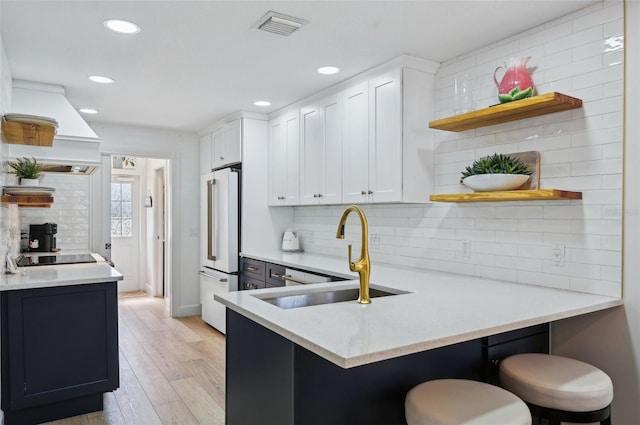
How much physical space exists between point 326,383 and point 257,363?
1.09 feet

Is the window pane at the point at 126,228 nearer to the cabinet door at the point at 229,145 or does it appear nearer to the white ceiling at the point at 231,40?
the cabinet door at the point at 229,145

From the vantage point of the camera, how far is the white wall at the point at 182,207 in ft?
17.8

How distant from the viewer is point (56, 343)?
108 inches

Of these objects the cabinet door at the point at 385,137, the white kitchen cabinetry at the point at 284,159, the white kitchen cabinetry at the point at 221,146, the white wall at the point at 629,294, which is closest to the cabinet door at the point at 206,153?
the white kitchen cabinetry at the point at 221,146

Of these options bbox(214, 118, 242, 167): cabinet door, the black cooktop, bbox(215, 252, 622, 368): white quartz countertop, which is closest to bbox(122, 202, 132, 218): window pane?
bbox(214, 118, 242, 167): cabinet door

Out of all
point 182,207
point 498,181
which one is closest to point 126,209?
point 182,207

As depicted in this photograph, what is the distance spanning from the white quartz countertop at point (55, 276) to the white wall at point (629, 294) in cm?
280

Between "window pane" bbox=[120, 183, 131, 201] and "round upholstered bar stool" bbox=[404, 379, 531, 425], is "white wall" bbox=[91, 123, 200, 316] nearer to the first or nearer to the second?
"window pane" bbox=[120, 183, 131, 201]

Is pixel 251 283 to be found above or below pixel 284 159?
below

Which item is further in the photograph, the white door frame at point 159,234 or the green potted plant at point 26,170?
the white door frame at point 159,234

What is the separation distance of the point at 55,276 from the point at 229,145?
236cm

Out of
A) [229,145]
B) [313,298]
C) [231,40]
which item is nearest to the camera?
[313,298]

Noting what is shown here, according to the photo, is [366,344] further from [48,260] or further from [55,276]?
[48,260]

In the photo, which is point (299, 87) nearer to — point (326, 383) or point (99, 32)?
point (99, 32)
